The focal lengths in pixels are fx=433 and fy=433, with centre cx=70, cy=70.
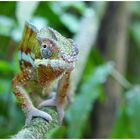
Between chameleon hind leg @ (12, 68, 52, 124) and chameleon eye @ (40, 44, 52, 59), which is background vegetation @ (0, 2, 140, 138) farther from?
chameleon eye @ (40, 44, 52, 59)

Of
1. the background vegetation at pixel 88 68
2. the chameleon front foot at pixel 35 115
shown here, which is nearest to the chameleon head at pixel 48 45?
the chameleon front foot at pixel 35 115

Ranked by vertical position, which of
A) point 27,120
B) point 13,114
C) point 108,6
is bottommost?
point 27,120

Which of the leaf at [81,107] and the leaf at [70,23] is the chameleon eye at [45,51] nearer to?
the leaf at [81,107]

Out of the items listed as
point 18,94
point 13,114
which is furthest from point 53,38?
point 13,114

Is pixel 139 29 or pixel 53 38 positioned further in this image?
pixel 139 29

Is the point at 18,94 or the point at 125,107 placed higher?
the point at 125,107

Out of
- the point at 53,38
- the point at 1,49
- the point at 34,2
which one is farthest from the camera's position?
the point at 1,49

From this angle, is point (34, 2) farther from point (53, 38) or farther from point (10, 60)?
point (53, 38)

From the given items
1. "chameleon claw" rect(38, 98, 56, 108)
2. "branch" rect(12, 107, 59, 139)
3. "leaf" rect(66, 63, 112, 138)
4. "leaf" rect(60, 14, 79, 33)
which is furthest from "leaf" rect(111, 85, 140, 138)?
"branch" rect(12, 107, 59, 139)
